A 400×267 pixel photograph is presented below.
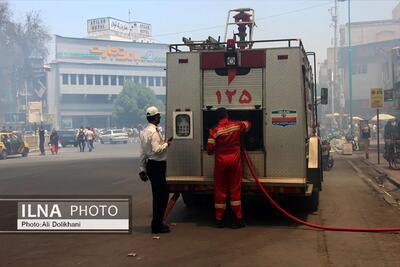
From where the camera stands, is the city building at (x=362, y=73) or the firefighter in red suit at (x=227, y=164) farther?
the city building at (x=362, y=73)

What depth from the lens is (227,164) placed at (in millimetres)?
7602

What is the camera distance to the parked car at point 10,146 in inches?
1105

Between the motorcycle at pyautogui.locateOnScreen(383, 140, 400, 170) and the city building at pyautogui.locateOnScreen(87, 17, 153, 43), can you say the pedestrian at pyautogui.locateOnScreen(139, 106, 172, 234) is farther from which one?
the city building at pyautogui.locateOnScreen(87, 17, 153, 43)

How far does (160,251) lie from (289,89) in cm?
326

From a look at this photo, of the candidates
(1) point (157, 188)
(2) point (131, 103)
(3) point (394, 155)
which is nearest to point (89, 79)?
(2) point (131, 103)

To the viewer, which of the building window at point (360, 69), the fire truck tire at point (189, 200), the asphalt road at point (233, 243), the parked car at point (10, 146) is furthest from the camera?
the building window at point (360, 69)

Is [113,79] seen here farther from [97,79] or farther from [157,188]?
[157,188]

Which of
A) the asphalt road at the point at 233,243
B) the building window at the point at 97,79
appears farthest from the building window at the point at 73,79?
the asphalt road at the point at 233,243

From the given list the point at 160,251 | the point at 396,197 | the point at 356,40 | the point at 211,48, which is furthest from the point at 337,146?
the point at 356,40

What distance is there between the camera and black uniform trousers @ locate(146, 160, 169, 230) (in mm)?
7277

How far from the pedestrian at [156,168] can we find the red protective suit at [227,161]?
819 mm

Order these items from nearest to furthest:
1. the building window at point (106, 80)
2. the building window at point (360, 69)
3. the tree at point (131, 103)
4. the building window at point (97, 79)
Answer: the tree at point (131, 103) → the building window at point (360, 69) → the building window at point (97, 79) → the building window at point (106, 80)

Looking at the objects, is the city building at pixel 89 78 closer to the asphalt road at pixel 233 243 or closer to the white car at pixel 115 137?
the white car at pixel 115 137

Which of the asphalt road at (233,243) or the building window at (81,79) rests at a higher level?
the building window at (81,79)
